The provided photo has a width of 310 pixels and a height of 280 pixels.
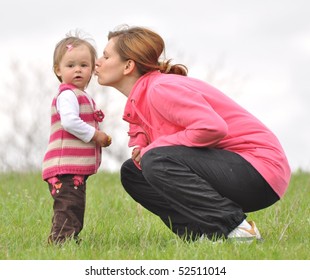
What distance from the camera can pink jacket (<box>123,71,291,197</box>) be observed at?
4.55 metres

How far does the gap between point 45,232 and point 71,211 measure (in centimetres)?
62

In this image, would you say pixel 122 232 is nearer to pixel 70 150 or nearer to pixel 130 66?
pixel 70 150

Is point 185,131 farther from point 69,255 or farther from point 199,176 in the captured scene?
point 69,255

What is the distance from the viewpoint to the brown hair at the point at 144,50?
486cm

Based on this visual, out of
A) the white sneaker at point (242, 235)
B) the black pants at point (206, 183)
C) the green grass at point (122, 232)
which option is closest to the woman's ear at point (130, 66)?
the black pants at point (206, 183)

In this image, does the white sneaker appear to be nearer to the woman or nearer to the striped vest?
the woman

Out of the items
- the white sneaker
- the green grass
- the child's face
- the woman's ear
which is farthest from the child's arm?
the white sneaker

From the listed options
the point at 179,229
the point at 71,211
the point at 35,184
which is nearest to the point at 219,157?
the point at 179,229

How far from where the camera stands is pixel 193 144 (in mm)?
4645

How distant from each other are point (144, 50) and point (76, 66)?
1.41ft

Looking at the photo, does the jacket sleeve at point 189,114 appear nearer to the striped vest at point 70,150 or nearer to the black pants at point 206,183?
the black pants at point 206,183

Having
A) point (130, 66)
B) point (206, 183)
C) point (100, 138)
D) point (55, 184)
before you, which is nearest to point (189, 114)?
point (206, 183)
